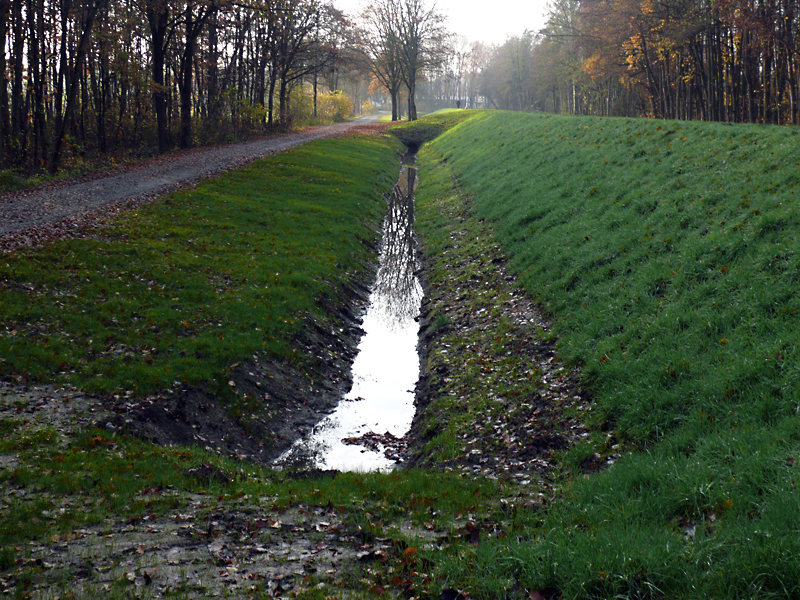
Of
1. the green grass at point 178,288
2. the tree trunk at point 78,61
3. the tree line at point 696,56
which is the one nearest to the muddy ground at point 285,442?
the green grass at point 178,288

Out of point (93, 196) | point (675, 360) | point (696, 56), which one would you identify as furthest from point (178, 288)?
point (696, 56)

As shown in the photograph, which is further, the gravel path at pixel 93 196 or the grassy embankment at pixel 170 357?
the gravel path at pixel 93 196

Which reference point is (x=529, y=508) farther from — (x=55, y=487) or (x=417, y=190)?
(x=417, y=190)

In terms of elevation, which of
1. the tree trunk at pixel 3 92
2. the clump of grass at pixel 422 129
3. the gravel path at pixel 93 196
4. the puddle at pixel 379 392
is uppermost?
the clump of grass at pixel 422 129

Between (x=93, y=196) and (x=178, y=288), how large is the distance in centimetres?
928

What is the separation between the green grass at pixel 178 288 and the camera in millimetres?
8734

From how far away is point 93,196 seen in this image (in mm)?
18266

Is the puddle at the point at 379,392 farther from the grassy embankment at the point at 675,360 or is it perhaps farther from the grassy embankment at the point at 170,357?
the grassy embankment at the point at 675,360

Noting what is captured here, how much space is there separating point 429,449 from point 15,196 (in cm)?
1758

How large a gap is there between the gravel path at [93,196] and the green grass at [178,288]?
0.98 meters

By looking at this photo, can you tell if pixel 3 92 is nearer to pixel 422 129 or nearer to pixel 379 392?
pixel 379 392

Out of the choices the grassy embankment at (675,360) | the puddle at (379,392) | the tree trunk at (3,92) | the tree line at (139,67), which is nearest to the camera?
the grassy embankment at (675,360)

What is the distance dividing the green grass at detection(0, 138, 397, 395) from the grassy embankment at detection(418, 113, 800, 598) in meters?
5.88

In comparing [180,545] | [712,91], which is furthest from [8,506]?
[712,91]
